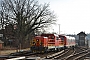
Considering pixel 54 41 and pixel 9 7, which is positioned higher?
pixel 9 7

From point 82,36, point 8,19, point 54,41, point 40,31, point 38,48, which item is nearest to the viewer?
point 38,48

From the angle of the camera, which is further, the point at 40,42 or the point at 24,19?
the point at 24,19

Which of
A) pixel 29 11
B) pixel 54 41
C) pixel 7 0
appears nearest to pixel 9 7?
pixel 7 0

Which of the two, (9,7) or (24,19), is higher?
(9,7)

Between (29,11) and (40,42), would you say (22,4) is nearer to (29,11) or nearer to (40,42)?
(29,11)

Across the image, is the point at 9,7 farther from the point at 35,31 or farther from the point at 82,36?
the point at 82,36

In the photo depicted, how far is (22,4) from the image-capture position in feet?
160

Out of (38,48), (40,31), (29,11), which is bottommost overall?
(38,48)

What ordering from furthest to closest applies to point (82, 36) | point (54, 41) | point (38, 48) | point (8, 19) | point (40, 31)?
point (82, 36) → point (40, 31) → point (8, 19) → point (54, 41) → point (38, 48)

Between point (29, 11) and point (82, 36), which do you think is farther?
point (82, 36)

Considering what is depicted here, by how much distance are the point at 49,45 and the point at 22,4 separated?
81.2 ft

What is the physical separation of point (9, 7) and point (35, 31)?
9.45 m

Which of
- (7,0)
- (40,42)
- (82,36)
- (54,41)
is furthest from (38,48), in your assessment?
(82,36)

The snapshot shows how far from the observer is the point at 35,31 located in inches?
2002
